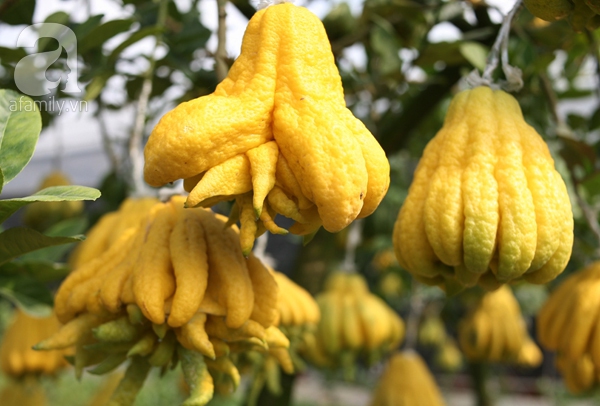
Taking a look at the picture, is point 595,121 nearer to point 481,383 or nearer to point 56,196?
point 56,196

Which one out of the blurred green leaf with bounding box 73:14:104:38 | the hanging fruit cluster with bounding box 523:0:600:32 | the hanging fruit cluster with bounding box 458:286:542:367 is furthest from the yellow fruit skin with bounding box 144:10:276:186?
the hanging fruit cluster with bounding box 458:286:542:367

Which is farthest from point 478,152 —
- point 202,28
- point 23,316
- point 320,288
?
point 320,288

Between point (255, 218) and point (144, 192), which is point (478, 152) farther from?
point (144, 192)

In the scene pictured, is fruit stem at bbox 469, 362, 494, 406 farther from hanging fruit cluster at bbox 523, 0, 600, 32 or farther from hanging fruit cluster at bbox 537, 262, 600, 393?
hanging fruit cluster at bbox 523, 0, 600, 32

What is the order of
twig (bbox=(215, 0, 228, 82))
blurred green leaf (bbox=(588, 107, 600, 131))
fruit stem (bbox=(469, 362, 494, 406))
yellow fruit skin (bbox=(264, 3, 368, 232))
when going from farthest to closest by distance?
1. fruit stem (bbox=(469, 362, 494, 406))
2. blurred green leaf (bbox=(588, 107, 600, 131))
3. twig (bbox=(215, 0, 228, 82))
4. yellow fruit skin (bbox=(264, 3, 368, 232))

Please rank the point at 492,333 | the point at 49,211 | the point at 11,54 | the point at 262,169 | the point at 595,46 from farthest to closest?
the point at 492,333 → the point at 49,211 → the point at 11,54 → the point at 595,46 → the point at 262,169

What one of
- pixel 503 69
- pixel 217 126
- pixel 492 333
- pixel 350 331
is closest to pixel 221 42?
pixel 217 126
